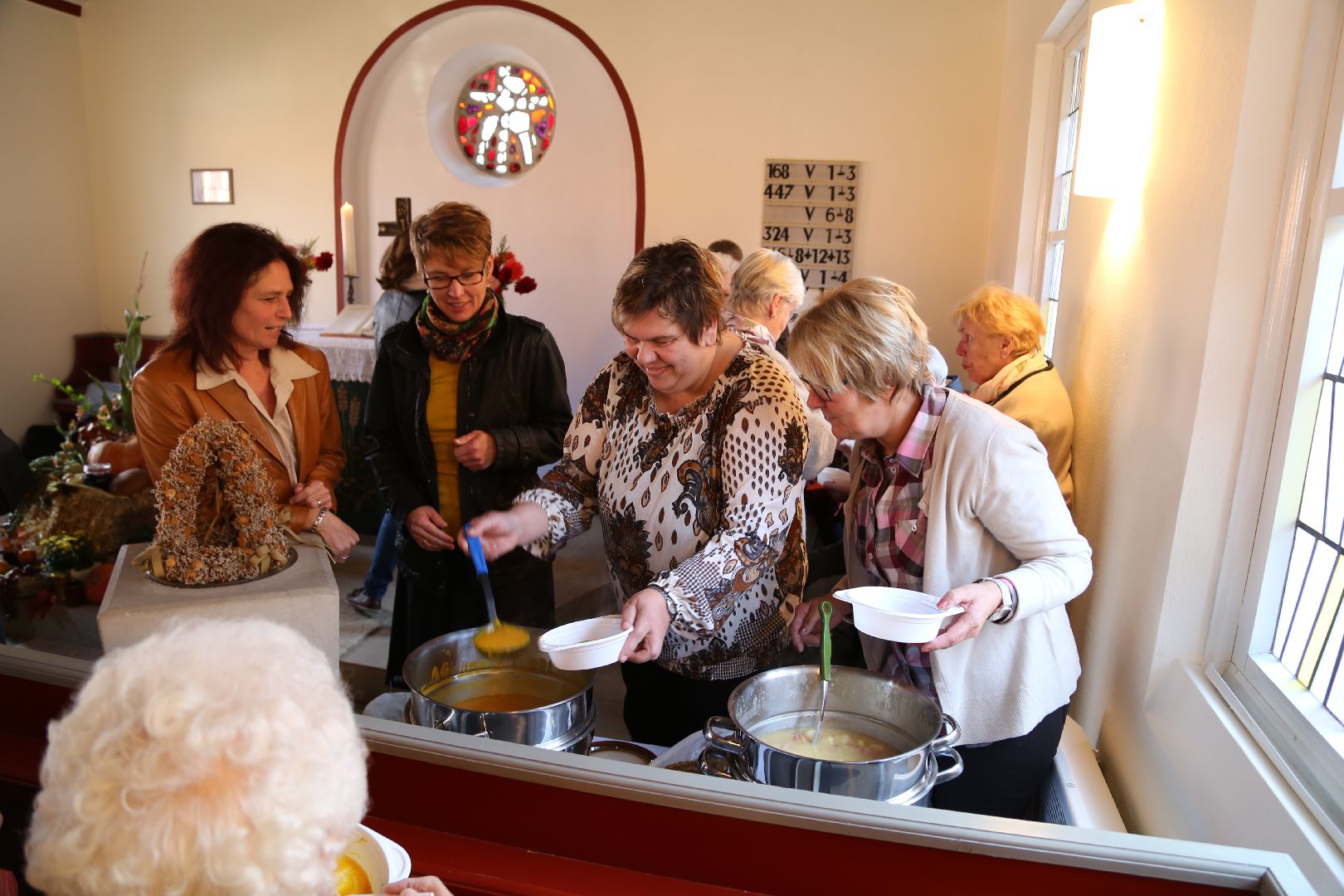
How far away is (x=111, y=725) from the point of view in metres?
0.81

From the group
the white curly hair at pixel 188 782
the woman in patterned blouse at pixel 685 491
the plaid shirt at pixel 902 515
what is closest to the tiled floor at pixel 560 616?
the woman in patterned blouse at pixel 685 491

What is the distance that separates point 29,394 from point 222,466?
22.3 ft

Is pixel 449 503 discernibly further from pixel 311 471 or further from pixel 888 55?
pixel 888 55

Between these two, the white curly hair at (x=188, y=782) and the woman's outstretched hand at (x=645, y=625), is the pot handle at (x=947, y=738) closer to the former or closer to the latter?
the woman's outstretched hand at (x=645, y=625)

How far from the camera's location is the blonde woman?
285cm

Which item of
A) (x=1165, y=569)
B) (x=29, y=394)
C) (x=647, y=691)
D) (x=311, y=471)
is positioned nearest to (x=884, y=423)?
(x=1165, y=569)

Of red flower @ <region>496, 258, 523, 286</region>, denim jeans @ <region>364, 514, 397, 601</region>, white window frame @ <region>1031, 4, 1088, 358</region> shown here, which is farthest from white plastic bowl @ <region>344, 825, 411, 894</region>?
red flower @ <region>496, 258, 523, 286</region>

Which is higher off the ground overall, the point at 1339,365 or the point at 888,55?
the point at 888,55

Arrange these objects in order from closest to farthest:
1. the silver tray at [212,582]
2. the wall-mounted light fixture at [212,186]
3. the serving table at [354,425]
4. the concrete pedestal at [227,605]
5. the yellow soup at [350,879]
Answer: the yellow soup at [350,879], the concrete pedestal at [227,605], the silver tray at [212,582], the serving table at [354,425], the wall-mounted light fixture at [212,186]

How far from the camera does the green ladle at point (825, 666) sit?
1512 millimetres

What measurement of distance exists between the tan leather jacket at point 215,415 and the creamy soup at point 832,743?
1.14m

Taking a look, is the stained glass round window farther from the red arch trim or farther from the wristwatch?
the wristwatch

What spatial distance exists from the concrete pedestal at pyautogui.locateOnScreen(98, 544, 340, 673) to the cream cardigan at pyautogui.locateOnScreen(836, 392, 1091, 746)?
105cm

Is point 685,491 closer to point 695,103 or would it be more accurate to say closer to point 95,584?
point 95,584
